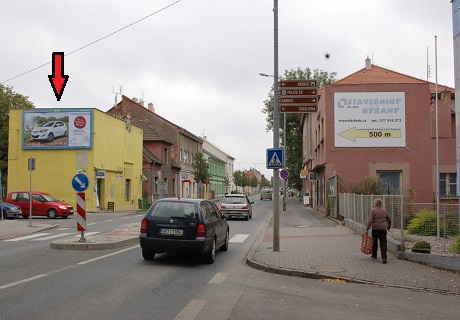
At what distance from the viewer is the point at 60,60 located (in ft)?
48.3

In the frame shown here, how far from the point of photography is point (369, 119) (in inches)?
1106

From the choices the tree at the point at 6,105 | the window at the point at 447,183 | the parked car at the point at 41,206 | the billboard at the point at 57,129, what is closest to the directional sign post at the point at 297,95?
the window at the point at 447,183

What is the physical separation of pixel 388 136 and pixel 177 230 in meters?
20.3

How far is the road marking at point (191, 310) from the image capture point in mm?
6223

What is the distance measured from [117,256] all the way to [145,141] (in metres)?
39.6

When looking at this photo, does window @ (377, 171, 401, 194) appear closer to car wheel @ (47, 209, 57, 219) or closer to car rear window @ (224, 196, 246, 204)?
car rear window @ (224, 196, 246, 204)

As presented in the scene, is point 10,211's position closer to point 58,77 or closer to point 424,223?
point 58,77

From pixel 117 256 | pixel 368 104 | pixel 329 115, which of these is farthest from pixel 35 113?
pixel 117 256

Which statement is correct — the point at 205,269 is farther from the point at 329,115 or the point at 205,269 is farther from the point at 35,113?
the point at 35,113

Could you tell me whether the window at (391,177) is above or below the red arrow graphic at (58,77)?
below

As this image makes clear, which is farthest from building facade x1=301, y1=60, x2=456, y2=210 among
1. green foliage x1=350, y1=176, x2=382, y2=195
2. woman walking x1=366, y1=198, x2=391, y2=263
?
woman walking x1=366, y1=198, x2=391, y2=263

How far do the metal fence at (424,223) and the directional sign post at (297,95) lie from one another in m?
3.36

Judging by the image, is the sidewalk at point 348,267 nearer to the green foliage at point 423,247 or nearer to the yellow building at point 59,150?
the green foliage at point 423,247

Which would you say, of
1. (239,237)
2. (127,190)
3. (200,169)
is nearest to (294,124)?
(200,169)
